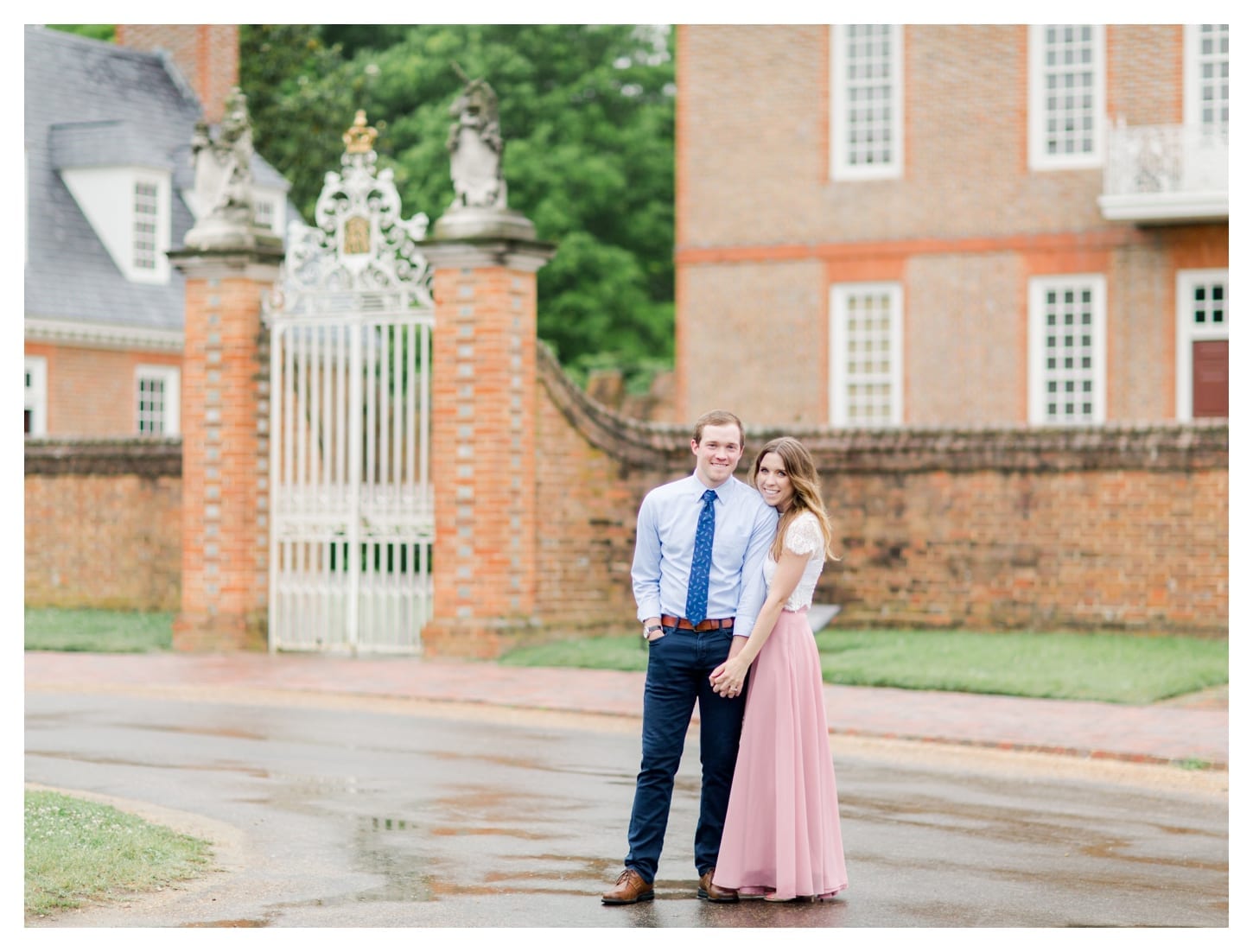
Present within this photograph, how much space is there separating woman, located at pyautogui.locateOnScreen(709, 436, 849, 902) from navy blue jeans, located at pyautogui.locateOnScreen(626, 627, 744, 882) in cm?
9

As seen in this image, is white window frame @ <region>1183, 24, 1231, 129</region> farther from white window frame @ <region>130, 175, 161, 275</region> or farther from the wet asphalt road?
white window frame @ <region>130, 175, 161, 275</region>

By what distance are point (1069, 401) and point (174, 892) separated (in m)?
19.5

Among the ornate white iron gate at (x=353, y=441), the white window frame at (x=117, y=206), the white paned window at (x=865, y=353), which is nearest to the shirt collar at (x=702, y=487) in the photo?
the ornate white iron gate at (x=353, y=441)

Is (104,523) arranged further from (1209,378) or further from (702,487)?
(702,487)

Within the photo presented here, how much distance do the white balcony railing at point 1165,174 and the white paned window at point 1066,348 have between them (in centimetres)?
120

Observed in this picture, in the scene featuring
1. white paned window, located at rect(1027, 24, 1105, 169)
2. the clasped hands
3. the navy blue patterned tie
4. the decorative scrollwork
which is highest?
white paned window, located at rect(1027, 24, 1105, 169)

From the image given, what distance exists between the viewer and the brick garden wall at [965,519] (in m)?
17.3

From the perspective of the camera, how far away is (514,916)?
6844 mm

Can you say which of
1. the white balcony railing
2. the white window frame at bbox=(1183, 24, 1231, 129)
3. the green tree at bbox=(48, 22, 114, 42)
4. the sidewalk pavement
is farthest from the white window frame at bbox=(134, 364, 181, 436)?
the white window frame at bbox=(1183, 24, 1231, 129)

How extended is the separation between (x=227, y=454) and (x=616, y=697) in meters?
5.48

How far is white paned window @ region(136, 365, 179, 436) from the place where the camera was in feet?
100

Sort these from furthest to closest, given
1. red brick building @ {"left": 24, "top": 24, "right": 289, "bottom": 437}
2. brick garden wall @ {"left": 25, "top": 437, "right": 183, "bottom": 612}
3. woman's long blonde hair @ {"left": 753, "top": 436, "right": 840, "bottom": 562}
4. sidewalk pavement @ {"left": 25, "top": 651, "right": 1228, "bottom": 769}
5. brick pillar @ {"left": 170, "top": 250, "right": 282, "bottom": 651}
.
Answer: red brick building @ {"left": 24, "top": 24, "right": 289, "bottom": 437} → brick garden wall @ {"left": 25, "top": 437, "right": 183, "bottom": 612} → brick pillar @ {"left": 170, "top": 250, "right": 282, "bottom": 651} → sidewalk pavement @ {"left": 25, "top": 651, "right": 1228, "bottom": 769} → woman's long blonde hair @ {"left": 753, "top": 436, "right": 840, "bottom": 562}

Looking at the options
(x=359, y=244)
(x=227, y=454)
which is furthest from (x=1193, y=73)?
(x=227, y=454)

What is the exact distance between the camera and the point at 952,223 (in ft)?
83.1
